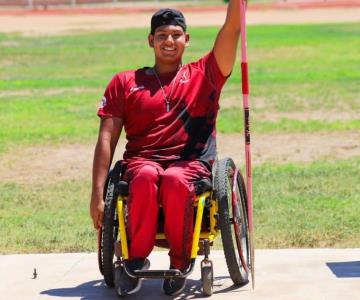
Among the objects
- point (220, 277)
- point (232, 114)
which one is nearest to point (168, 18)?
point (220, 277)

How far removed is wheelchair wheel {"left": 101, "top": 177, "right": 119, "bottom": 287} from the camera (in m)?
6.45

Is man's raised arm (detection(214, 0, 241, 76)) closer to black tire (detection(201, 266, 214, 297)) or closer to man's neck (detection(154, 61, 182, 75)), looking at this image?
man's neck (detection(154, 61, 182, 75))

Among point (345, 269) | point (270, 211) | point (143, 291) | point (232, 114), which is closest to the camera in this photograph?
point (143, 291)

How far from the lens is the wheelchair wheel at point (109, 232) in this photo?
6.45 m

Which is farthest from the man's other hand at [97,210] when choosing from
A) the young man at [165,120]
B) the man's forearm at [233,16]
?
the man's forearm at [233,16]

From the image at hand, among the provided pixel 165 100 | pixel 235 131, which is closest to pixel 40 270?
pixel 165 100

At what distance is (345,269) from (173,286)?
3.43 feet

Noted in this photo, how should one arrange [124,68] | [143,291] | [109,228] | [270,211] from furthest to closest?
[124,68]
[270,211]
[143,291]
[109,228]

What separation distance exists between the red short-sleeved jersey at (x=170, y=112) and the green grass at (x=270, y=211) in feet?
5.38

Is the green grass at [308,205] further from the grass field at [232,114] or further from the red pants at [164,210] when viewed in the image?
the red pants at [164,210]

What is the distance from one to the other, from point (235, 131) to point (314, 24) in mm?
27634

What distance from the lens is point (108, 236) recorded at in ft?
21.3

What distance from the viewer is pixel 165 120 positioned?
670 cm

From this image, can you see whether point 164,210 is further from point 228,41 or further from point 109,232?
point 228,41
